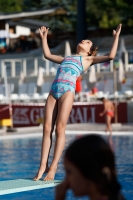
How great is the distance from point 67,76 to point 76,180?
12.2ft

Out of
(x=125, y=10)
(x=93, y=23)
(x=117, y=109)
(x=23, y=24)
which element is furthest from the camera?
(x=93, y=23)

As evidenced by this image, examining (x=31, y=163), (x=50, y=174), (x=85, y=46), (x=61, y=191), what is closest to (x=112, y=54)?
(x=85, y=46)

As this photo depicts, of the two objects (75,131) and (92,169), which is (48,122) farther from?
(75,131)

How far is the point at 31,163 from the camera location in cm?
1155

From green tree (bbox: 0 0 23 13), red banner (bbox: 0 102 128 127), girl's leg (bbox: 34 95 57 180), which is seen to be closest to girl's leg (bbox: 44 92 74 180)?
girl's leg (bbox: 34 95 57 180)

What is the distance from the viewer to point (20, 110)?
27.2 m

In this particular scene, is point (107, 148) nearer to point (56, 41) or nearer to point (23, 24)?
point (56, 41)

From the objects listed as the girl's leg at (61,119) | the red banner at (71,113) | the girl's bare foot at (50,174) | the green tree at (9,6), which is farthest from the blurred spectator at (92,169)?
the green tree at (9,6)

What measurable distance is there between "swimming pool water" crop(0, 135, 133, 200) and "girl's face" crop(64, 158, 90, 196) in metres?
3.67

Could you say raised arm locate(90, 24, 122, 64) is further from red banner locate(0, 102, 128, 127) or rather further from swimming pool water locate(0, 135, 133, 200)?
red banner locate(0, 102, 128, 127)

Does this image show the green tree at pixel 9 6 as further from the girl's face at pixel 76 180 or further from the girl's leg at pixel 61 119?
the girl's face at pixel 76 180

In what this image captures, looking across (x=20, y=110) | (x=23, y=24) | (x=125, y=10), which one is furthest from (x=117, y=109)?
(x=23, y=24)

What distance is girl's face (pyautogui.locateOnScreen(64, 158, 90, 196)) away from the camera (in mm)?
2885

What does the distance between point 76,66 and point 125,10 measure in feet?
145
